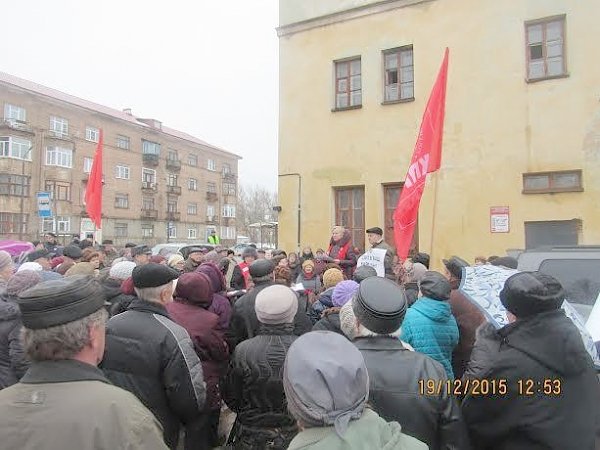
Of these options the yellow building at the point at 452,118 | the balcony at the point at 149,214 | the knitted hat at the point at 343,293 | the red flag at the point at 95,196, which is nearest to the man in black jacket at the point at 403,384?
the knitted hat at the point at 343,293

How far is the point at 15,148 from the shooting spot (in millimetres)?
42156

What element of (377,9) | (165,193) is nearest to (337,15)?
(377,9)

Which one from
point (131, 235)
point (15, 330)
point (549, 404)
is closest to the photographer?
point (549, 404)

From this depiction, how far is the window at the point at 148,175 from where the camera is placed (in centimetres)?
5691

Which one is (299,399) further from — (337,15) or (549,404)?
(337,15)

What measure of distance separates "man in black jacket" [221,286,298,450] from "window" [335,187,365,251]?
33.0 feet

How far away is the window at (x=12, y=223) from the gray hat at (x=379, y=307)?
4578 centimetres

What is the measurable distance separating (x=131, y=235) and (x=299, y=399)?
55.5 meters

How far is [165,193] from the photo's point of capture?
59.7 metres

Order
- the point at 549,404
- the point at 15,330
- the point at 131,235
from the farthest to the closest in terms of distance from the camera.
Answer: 1. the point at 131,235
2. the point at 15,330
3. the point at 549,404

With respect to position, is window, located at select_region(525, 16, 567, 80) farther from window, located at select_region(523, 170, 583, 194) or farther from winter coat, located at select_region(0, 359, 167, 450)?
winter coat, located at select_region(0, 359, 167, 450)

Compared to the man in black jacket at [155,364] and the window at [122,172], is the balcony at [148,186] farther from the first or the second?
the man in black jacket at [155,364]

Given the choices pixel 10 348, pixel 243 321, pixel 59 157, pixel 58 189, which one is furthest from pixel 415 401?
pixel 59 157

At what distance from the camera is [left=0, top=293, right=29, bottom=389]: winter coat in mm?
3557
